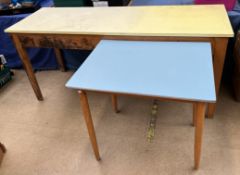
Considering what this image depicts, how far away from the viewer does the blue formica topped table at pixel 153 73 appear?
99cm

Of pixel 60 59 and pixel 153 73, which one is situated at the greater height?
Answer: pixel 153 73

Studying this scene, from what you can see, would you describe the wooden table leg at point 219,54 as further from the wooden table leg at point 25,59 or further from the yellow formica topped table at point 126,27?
the wooden table leg at point 25,59

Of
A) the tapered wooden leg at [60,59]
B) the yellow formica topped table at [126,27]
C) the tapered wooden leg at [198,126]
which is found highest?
the yellow formica topped table at [126,27]

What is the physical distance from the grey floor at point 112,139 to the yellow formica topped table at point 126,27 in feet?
0.80

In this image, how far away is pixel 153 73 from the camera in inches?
43.7

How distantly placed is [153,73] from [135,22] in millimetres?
530

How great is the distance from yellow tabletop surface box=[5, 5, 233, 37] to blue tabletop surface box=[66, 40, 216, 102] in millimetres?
82

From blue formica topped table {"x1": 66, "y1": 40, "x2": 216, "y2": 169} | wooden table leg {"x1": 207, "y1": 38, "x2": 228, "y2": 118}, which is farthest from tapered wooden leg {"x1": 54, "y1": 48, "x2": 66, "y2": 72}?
wooden table leg {"x1": 207, "y1": 38, "x2": 228, "y2": 118}

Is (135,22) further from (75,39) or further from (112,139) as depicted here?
(112,139)

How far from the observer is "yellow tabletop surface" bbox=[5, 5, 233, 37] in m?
1.32

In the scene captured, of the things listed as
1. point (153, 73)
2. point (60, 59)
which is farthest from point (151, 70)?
point (60, 59)

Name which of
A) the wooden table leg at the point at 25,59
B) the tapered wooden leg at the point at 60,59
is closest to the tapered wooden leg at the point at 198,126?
the wooden table leg at the point at 25,59

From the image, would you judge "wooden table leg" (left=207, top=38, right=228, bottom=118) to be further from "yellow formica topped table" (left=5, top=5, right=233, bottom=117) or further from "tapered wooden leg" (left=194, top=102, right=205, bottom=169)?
"tapered wooden leg" (left=194, top=102, right=205, bottom=169)

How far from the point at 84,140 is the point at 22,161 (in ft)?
1.44
